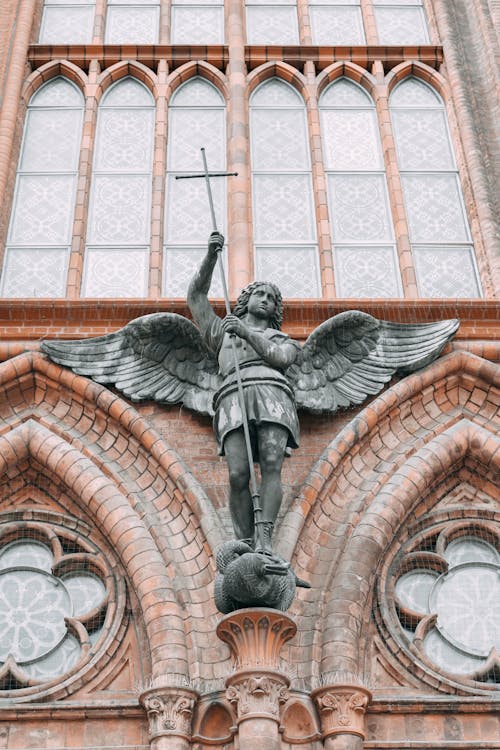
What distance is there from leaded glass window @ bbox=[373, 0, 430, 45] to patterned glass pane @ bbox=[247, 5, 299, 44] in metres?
1.13

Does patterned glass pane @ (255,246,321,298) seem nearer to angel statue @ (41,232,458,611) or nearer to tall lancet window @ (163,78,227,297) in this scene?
tall lancet window @ (163,78,227,297)

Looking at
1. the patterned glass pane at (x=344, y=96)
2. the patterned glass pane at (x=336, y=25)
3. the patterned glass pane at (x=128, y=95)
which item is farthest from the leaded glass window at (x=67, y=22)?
the patterned glass pane at (x=344, y=96)

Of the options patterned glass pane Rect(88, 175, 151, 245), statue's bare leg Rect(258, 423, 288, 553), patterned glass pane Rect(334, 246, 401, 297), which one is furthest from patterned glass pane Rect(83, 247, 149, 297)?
statue's bare leg Rect(258, 423, 288, 553)

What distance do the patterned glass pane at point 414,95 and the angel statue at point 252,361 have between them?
14.4 feet

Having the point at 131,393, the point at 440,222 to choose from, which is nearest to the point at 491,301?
the point at 440,222

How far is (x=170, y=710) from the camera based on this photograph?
8.87 m

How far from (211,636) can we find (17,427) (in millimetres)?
2863

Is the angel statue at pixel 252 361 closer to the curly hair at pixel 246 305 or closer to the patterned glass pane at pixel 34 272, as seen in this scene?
the curly hair at pixel 246 305

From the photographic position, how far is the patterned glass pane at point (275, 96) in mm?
14547

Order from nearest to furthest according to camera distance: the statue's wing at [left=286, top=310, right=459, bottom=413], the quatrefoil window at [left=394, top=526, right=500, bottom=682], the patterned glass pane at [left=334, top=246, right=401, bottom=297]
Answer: the quatrefoil window at [left=394, top=526, right=500, bottom=682], the statue's wing at [left=286, top=310, right=459, bottom=413], the patterned glass pane at [left=334, top=246, right=401, bottom=297]

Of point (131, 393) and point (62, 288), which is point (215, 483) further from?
point (62, 288)

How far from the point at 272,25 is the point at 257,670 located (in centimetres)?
976

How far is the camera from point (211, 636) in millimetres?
9422

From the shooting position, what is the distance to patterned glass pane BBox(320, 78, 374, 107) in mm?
14594
